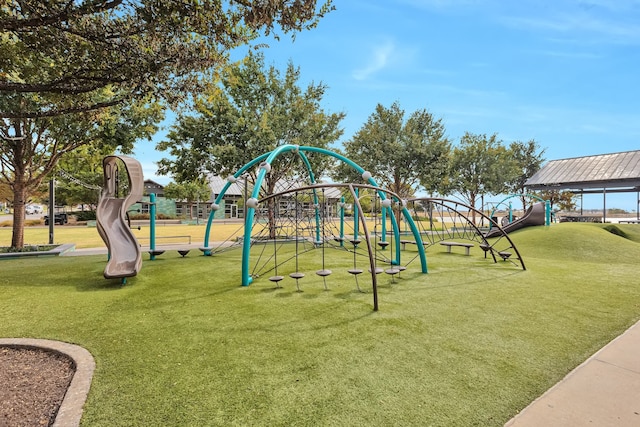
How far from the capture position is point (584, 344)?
4812 millimetres

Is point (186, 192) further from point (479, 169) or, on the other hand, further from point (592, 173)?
point (592, 173)

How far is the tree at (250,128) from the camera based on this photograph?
1794 cm

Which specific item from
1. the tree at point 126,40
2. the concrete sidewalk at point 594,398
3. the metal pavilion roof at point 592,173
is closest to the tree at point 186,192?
the metal pavilion roof at point 592,173

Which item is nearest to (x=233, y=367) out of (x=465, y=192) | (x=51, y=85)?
(x=51, y=85)

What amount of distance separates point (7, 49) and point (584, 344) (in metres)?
10.3

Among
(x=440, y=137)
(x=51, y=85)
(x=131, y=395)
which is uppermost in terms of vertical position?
(x=440, y=137)

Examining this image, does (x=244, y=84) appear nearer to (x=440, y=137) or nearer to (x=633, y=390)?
(x=440, y=137)

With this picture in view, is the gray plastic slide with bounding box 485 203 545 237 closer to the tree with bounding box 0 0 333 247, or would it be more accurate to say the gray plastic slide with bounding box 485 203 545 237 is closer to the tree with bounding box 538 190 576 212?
the tree with bounding box 0 0 333 247

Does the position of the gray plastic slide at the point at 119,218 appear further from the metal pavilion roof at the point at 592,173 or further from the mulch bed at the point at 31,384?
the metal pavilion roof at the point at 592,173

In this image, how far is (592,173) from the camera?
29438 mm

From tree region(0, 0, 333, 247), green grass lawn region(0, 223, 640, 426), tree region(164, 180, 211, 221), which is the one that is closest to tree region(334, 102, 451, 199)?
green grass lawn region(0, 223, 640, 426)

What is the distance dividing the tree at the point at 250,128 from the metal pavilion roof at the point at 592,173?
22892 mm

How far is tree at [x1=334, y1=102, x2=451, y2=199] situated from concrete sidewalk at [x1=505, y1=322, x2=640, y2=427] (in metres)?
21.7

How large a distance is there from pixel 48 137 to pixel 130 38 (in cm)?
1268
